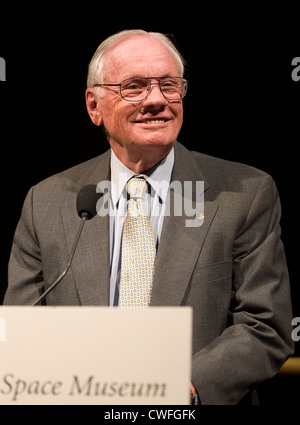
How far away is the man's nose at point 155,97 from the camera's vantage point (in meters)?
2.07

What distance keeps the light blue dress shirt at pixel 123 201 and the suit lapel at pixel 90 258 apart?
33mm

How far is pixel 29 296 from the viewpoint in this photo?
85.3 inches

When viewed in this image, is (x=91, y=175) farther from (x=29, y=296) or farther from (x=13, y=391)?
(x=13, y=391)

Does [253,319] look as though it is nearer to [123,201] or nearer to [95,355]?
[123,201]

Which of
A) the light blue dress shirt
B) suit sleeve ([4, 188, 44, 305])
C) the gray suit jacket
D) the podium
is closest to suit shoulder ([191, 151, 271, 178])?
the gray suit jacket

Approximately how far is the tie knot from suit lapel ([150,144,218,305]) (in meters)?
0.10

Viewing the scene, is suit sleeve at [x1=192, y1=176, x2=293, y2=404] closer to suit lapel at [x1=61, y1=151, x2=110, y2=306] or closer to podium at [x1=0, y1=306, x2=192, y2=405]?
suit lapel at [x1=61, y1=151, x2=110, y2=306]

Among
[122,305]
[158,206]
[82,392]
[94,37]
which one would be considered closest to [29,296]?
[122,305]

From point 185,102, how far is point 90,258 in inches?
31.2

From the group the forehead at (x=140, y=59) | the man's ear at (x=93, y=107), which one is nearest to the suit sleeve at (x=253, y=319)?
the forehead at (x=140, y=59)

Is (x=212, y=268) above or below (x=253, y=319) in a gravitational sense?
above

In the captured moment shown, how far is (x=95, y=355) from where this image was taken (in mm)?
1350

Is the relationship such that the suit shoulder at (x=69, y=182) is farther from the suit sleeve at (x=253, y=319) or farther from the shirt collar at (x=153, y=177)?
the suit sleeve at (x=253, y=319)

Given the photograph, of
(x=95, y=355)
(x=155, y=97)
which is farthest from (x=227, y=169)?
(x=95, y=355)
